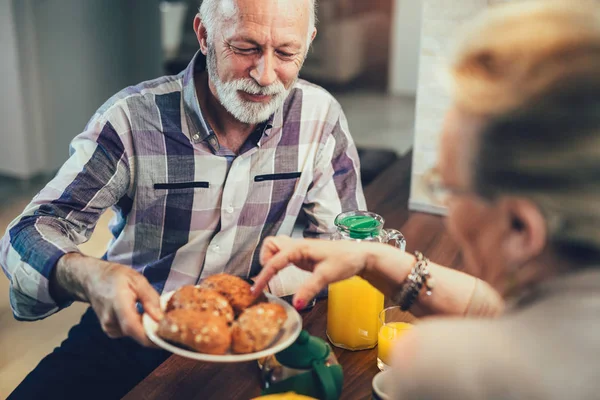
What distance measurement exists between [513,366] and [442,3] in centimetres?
149

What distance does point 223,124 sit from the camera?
63.4 inches

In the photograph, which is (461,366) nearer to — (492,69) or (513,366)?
(513,366)

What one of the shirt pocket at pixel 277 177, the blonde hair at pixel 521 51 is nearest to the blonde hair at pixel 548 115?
the blonde hair at pixel 521 51

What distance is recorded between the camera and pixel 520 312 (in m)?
0.73

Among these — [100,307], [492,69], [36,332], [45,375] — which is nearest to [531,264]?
[492,69]

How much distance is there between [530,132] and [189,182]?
1.02m

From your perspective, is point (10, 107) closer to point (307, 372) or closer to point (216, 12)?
point (216, 12)

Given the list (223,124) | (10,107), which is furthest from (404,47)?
(223,124)

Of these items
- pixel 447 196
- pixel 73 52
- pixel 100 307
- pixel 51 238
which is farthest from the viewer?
pixel 73 52

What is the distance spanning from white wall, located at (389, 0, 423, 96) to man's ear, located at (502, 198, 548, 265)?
19.7 feet

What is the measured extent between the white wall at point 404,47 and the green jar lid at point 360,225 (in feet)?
18.2

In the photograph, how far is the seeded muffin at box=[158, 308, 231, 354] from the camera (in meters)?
0.95

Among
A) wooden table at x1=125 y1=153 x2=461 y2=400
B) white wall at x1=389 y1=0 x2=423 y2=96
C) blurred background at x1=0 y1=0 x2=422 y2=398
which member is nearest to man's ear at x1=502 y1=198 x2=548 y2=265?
wooden table at x1=125 y1=153 x2=461 y2=400

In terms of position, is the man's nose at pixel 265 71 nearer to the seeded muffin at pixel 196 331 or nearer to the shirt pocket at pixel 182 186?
the shirt pocket at pixel 182 186
